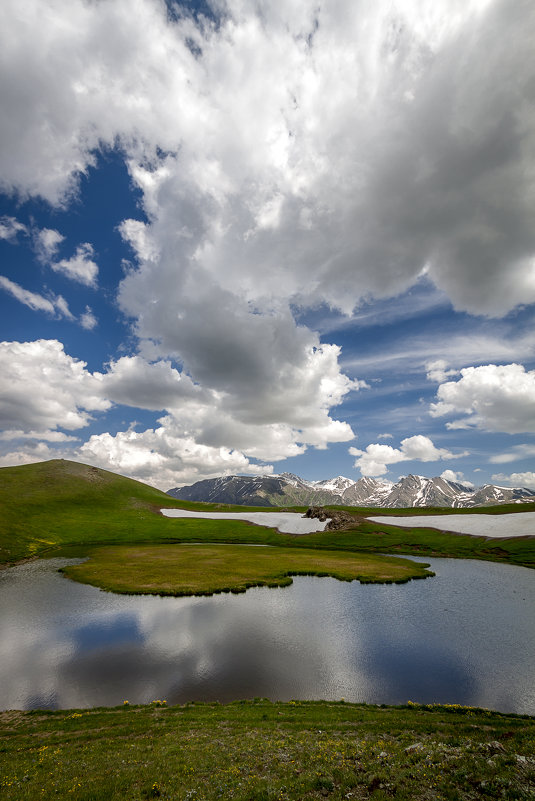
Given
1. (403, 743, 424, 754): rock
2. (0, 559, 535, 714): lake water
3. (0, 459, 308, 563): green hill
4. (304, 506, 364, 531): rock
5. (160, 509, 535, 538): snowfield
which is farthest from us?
(304, 506, 364, 531): rock

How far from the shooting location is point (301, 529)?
Result: 470 feet

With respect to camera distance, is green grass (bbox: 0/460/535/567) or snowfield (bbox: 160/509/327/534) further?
snowfield (bbox: 160/509/327/534)

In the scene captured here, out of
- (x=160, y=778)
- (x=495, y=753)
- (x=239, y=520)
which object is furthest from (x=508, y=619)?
(x=239, y=520)

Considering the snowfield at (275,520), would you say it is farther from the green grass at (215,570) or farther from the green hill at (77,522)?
the green grass at (215,570)

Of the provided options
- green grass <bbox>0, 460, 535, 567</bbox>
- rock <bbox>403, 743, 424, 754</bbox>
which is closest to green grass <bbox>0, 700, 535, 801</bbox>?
rock <bbox>403, 743, 424, 754</bbox>

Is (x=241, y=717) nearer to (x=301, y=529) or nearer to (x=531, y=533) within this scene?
(x=531, y=533)

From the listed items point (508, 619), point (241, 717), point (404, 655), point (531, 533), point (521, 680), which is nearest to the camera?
point (241, 717)

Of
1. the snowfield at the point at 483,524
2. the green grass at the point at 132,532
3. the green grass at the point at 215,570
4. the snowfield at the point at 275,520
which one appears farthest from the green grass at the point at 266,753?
the snowfield at the point at 275,520

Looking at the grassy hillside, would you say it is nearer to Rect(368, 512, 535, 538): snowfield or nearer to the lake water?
the lake water

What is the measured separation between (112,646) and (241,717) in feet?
67.6

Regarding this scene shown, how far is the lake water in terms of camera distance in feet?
89.9

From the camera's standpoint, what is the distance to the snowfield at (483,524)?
349 feet

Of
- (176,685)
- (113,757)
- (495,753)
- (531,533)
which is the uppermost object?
(531,533)

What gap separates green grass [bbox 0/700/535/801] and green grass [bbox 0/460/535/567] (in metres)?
81.9
